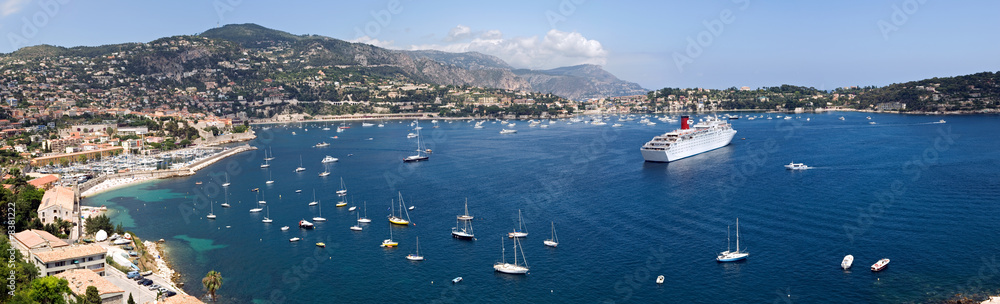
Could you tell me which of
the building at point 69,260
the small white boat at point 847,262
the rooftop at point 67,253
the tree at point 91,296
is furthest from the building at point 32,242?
the small white boat at point 847,262

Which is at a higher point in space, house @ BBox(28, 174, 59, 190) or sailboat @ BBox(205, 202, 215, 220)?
house @ BBox(28, 174, 59, 190)

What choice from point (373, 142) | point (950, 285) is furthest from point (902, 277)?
point (373, 142)

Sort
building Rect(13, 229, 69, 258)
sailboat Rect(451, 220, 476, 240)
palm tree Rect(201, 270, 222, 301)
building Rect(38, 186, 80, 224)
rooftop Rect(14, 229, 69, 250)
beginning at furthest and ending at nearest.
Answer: building Rect(38, 186, 80, 224) → sailboat Rect(451, 220, 476, 240) → rooftop Rect(14, 229, 69, 250) → building Rect(13, 229, 69, 258) → palm tree Rect(201, 270, 222, 301)

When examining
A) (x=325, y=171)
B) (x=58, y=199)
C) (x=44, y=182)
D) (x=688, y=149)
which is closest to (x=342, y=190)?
(x=325, y=171)

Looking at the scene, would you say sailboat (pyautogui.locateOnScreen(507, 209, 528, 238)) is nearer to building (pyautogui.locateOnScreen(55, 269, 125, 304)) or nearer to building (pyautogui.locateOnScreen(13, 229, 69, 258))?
building (pyautogui.locateOnScreen(55, 269, 125, 304))

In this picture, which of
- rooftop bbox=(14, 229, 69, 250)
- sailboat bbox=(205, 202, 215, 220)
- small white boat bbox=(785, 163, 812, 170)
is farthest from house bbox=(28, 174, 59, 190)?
small white boat bbox=(785, 163, 812, 170)

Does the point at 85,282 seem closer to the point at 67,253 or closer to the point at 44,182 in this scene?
the point at 67,253

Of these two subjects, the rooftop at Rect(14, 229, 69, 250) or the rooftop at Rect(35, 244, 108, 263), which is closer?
the rooftop at Rect(35, 244, 108, 263)
